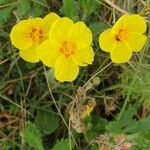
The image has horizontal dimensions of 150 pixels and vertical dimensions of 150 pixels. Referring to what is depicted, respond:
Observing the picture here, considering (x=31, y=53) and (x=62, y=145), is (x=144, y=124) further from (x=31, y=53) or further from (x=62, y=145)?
(x=31, y=53)

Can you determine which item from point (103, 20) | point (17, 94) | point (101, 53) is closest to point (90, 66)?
point (101, 53)

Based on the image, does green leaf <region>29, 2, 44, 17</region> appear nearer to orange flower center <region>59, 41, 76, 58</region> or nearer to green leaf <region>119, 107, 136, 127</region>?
orange flower center <region>59, 41, 76, 58</region>

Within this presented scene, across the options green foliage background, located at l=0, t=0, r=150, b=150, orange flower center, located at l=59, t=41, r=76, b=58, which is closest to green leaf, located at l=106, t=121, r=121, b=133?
green foliage background, located at l=0, t=0, r=150, b=150

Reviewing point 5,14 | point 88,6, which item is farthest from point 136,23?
point 5,14

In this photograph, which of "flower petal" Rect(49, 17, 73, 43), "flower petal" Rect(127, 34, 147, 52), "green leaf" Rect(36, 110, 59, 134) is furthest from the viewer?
"green leaf" Rect(36, 110, 59, 134)

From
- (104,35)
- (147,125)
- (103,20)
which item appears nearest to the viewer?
(104,35)

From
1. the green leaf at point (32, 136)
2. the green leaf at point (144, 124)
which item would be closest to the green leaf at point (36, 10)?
the green leaf at point (32, 136)

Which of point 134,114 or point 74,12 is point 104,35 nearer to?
point 74,12

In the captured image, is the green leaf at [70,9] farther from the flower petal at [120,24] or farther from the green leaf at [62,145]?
the green leaf at [62,145]
